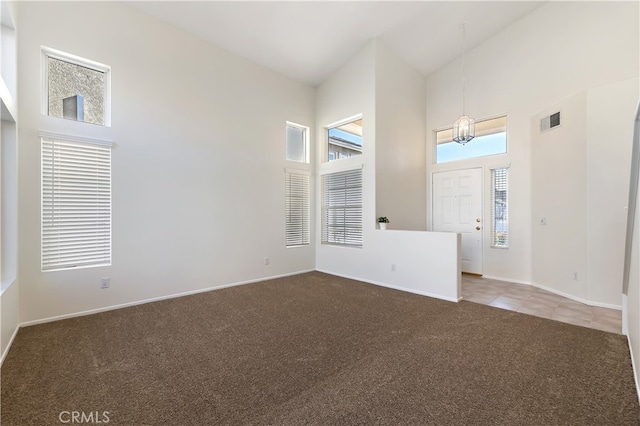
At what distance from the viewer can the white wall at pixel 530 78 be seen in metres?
4.01

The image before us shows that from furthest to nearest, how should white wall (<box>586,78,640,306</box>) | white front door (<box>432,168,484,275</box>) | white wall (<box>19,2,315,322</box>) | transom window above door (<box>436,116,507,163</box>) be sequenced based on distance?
1. white front door (<box>432,168,484,275</box>)
2. transom window above door (<box>436,116,507,163</box>)
3. white wall (<box>586,78,640,306</box>)
4. white wall (<box>19,2,315,322</box>)

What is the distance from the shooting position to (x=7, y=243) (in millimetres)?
2807

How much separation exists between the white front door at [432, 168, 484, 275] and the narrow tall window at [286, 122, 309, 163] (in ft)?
9.67

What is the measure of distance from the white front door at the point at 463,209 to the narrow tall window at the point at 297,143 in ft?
9.67

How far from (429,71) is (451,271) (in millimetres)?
4573

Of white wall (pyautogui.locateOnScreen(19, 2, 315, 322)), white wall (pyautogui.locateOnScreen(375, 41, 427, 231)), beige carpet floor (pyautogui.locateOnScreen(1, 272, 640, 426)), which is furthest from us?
white wall (pyautogui.locateOnScreen(375, 41, 427, 231))

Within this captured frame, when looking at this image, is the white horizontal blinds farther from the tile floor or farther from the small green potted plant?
the tile floor

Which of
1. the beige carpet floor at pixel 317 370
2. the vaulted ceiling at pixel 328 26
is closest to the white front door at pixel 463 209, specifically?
the beige carpet floor at pixel 317 370

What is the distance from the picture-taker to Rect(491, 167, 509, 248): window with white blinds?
5.15 meters

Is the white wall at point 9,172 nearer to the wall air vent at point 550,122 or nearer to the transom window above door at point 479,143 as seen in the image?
the transom window above door at point 479,143

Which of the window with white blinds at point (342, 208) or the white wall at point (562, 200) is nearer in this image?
the white wall at point (562, 200)

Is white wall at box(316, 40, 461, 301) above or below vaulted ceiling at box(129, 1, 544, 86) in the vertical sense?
below

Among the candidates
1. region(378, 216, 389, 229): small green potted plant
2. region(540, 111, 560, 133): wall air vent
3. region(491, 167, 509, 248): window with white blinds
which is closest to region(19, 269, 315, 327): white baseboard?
region(378, 216, 389, 229): small green potted plant

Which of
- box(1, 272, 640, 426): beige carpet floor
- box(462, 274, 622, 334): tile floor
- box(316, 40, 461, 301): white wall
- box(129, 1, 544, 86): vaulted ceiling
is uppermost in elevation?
box(129, 1, 544, 86): vaulted ceiling
